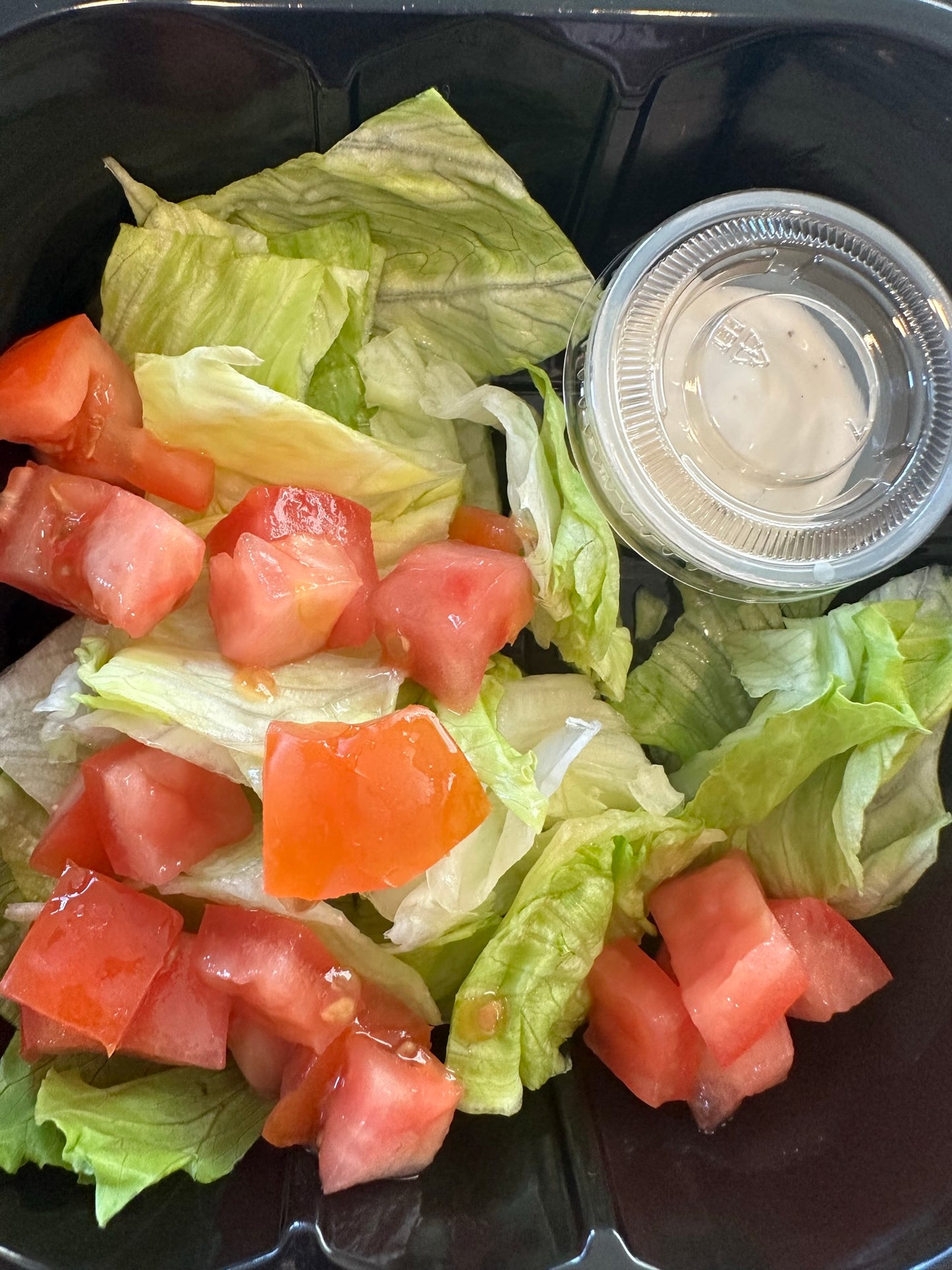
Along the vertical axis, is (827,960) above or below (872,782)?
below

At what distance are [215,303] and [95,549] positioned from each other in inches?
13.4

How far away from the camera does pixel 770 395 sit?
3.98ft

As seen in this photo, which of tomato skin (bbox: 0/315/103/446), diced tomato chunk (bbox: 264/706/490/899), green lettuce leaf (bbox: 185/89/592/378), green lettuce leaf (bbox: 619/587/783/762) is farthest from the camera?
green lettuce leaf (bbox: 619/587/783/762)

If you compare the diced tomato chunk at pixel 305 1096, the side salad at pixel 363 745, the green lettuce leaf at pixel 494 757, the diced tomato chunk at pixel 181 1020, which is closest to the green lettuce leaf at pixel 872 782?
the side salad at pixel 363 745

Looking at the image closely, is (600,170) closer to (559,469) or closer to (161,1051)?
(559,469)

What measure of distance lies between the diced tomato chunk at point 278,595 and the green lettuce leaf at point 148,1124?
1.54ft

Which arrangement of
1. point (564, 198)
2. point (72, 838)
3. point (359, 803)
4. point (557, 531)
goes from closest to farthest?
point (359, 803) < point (72, 838) < point (557, 531) < point (564, 198)

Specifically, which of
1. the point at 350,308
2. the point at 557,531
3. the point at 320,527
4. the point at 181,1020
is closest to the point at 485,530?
Result: the point at 557,531

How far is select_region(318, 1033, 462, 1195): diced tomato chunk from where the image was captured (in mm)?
1003

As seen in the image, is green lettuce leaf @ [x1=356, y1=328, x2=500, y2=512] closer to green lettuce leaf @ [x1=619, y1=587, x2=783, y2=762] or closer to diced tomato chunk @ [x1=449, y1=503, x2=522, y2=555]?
diced tomato chunk @ [x1=449, y1=503, x2=522, y2=555]

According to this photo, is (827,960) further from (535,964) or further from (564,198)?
(564,198)

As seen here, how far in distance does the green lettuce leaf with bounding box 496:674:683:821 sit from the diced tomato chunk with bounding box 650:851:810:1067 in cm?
12

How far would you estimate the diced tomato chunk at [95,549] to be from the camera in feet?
3.31

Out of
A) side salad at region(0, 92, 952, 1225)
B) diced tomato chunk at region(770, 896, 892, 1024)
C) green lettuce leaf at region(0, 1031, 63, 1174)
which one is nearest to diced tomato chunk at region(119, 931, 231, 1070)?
side salad at region(0, 92, 952, 1225)
